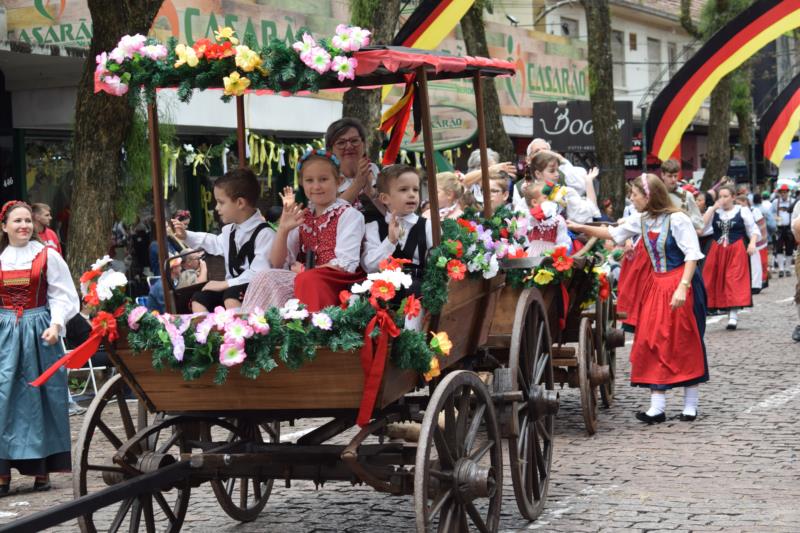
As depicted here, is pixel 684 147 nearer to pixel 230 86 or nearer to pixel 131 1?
pixel 131 1

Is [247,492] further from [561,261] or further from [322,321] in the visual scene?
[561,261]

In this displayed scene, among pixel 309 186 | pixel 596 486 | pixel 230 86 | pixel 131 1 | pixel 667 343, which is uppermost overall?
pixel 131 1

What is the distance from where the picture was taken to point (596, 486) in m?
7.34

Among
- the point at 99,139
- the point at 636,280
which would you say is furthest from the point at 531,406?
the point at 99,139

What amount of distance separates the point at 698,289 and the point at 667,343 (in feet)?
1.82

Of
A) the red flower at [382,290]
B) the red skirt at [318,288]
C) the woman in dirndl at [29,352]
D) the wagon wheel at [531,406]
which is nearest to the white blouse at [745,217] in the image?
the wagon wheel at [531,406]

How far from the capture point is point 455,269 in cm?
551

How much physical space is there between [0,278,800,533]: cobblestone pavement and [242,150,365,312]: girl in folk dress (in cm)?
153

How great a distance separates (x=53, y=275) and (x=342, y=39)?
12.6 ft

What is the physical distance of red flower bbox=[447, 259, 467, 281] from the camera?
550 centimetres

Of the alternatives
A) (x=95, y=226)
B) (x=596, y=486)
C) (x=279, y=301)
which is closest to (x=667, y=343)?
(x=596, y=486)

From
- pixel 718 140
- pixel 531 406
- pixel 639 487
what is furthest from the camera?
pixel 718 140

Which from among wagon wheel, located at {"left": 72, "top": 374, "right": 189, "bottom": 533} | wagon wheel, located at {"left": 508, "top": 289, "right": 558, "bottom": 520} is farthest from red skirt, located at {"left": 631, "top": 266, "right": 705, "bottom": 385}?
wagon wheel, located at {"left": 72, "top": 374, "right": 189, "bottom": 533}

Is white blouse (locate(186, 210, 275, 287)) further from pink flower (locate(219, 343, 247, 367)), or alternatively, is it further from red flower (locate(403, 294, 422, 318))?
red flower (locate(403, 294, 422, 318))
